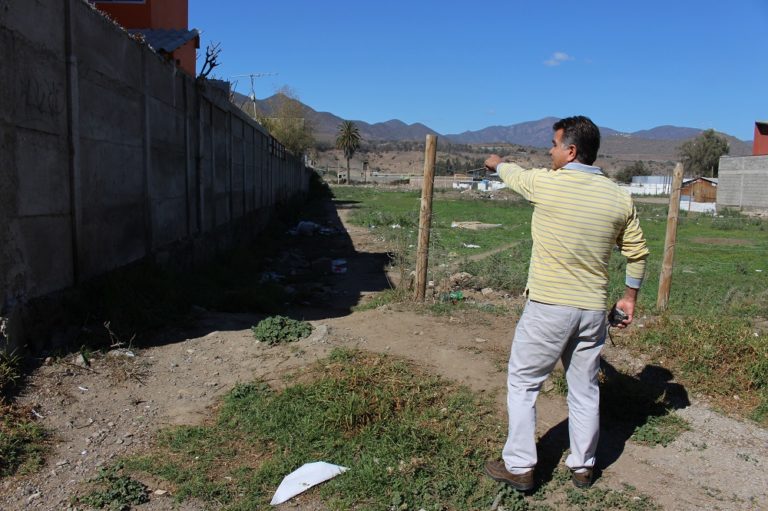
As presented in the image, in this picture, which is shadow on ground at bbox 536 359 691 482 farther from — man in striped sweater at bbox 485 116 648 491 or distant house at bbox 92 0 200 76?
distant house at bbox 92 0 200 76

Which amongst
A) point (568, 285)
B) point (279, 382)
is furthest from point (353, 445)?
point (568, 285)

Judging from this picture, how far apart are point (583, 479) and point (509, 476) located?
1.41 ft

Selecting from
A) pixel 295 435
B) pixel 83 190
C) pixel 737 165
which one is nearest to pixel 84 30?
pixel 83 190

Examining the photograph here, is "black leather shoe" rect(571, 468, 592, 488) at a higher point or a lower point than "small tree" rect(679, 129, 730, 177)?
lower

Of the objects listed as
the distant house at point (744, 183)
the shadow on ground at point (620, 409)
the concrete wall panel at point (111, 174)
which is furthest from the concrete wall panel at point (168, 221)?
the distant house at point (744, 183)

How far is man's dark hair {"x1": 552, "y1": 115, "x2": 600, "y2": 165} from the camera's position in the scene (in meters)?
3.29

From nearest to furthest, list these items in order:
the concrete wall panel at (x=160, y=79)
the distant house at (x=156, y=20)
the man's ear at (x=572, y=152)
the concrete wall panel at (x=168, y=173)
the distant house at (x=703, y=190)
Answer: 1. the man's ear at (x=572, y=152)
2. the concrete wall panel at (x=160, y=79)
3. the concrete wall panel at (x=168, y=173)
4. the distant house at (x=156, y=20)
5. the distant house at (x=703, y=190)

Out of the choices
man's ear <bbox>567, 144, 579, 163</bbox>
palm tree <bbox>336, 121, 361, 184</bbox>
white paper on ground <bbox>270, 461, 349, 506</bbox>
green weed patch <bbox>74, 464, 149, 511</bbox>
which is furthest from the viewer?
palm tree <bbox>336, 121, 361, 184</bbox>

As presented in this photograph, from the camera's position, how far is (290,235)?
18.3 metres

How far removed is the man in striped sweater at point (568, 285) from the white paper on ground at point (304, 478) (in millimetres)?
895

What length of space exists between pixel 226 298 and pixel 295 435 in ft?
12.2

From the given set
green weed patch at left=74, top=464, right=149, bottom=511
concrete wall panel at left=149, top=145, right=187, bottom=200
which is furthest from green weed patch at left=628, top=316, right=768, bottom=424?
concrete wall panel at left=149, top=145, right=187, bottom=200

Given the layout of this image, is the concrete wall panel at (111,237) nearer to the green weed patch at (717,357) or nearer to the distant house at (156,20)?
the green weed patch at (717,357)

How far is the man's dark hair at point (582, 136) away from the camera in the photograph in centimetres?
329
